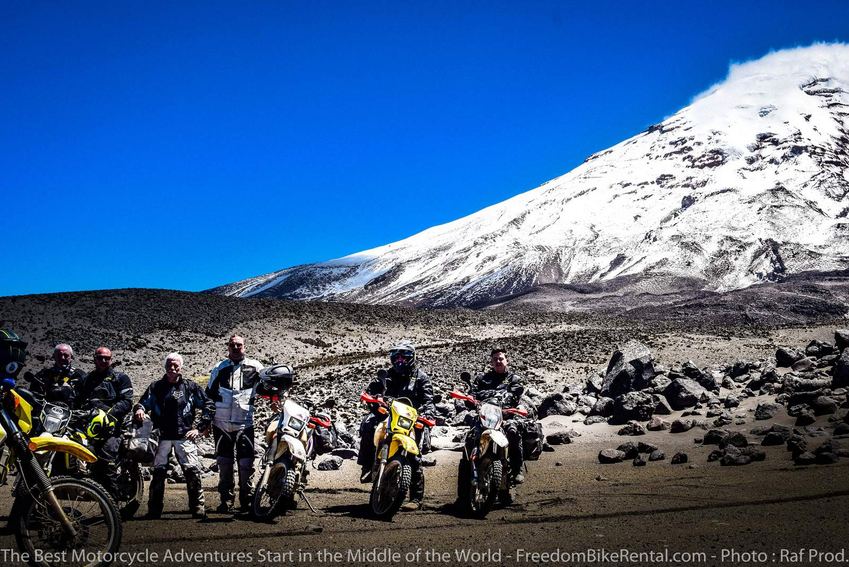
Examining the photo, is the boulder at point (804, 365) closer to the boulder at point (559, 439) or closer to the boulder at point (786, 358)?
the boulder at point (786, 358)

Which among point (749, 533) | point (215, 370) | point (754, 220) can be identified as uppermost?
point (754, 220)

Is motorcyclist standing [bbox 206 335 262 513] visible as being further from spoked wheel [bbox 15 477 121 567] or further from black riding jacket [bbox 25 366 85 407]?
spoked wheel [bbox 15 477 121 567]

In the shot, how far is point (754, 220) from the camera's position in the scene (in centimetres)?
16050

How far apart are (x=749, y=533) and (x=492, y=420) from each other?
302 cm

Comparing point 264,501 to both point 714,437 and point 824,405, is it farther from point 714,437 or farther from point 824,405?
point 824,405

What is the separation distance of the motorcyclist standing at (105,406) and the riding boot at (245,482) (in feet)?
4.48

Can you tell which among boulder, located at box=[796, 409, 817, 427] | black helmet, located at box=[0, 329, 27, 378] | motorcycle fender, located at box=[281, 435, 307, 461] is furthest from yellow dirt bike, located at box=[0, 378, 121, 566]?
boulder, located at box=[796, 409, 817, 427]

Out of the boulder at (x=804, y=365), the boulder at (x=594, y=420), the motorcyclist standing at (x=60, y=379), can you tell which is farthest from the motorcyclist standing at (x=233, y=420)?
the boulder at (x=804, y=365)

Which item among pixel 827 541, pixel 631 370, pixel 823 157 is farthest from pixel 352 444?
pixel 823 157

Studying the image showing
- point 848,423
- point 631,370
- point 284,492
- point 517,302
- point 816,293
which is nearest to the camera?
point 284,492

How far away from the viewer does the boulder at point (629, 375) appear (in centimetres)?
1902

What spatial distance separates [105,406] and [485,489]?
4423 millimetres

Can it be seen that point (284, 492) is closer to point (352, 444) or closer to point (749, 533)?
point (749, 533)

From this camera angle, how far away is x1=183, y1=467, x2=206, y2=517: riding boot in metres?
8.21
